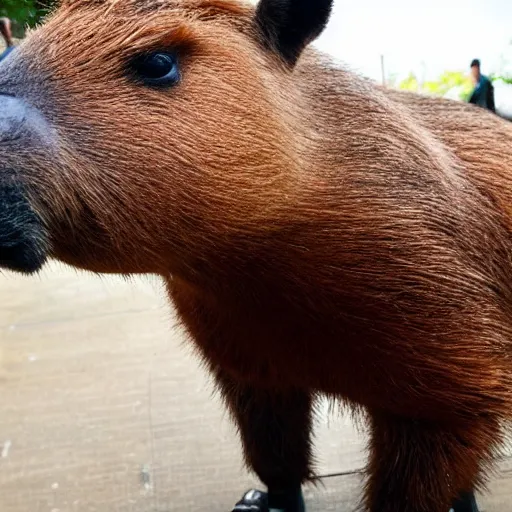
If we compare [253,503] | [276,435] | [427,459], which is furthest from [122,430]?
[427,459]

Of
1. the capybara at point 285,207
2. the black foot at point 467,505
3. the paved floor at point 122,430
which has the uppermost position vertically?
the capybara at point 285,207

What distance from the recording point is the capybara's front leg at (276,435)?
6.53ft

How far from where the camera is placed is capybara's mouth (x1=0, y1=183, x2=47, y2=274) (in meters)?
1.09

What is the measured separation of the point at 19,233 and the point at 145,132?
260 mm

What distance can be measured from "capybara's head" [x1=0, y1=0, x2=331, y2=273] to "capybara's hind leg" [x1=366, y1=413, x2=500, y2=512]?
0.58m

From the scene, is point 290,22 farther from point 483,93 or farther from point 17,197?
point 483,93

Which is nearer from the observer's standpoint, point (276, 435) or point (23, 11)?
point (23, 11)

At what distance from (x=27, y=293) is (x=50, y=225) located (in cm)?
330

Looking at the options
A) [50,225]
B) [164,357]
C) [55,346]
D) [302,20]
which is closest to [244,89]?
[302,20]

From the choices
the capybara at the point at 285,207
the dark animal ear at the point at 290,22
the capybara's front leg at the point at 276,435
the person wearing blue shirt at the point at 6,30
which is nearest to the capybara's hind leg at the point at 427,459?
the capybara at the point at 285,207

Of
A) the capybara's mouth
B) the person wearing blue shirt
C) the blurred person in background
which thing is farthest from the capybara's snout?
the blurred person in background

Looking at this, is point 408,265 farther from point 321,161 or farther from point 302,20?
point 302,20

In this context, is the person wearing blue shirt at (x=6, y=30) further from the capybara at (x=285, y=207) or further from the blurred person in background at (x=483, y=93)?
the blurred person in background at (x=483, y=93)

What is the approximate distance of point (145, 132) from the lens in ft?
3.96
